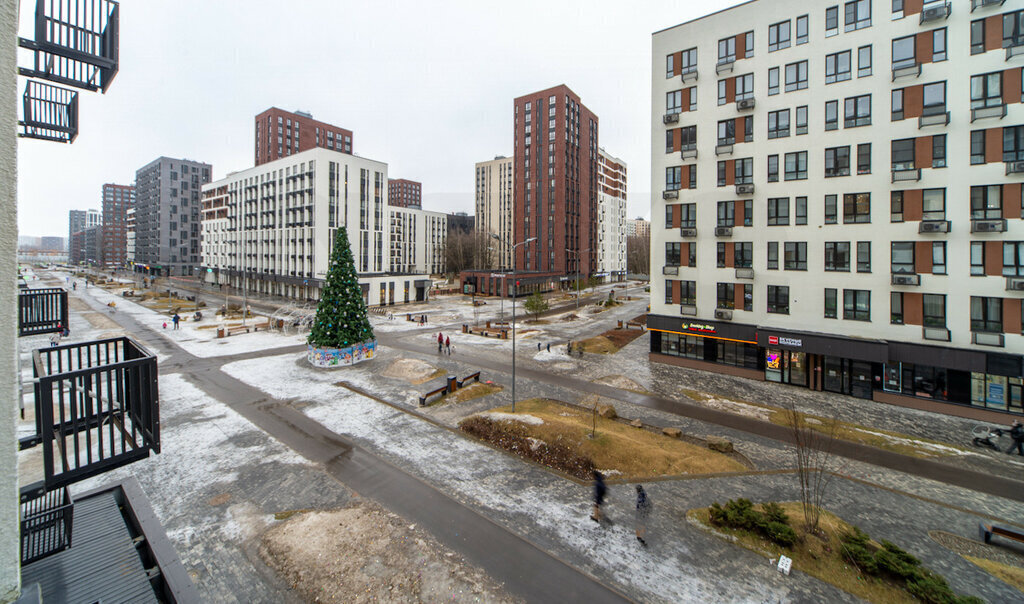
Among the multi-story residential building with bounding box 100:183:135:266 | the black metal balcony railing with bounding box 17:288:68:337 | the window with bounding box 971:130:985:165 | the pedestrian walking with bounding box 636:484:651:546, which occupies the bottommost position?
the pedestrian walking with bounding box 636:484:651:546

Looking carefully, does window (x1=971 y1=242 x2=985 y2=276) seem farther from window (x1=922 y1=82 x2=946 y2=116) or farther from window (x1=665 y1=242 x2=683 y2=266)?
window (x1=665 y1=242 x2=683 y2=266)

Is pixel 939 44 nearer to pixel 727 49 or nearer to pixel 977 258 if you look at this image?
pixel 727 49

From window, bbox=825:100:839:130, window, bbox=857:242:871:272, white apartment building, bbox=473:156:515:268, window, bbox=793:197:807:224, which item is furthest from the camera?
white apartment building, bbox=473:156:515:268

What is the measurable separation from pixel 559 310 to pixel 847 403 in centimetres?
4186

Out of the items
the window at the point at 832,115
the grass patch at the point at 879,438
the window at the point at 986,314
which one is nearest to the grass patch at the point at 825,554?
the grass patch at the point at 879,438

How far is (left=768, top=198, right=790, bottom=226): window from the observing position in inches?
1116

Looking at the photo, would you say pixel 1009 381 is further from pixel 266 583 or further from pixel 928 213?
pixel 266 583

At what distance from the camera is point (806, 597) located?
1015 centimetres

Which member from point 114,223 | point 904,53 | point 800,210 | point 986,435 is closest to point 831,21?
point 904,53

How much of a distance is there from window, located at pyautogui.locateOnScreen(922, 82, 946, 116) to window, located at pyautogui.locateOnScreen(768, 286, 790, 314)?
1228 centimetres

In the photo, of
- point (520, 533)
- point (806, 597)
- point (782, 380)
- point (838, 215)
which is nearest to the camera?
point (806, 597)

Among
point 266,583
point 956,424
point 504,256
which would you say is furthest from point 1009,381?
point 504,256

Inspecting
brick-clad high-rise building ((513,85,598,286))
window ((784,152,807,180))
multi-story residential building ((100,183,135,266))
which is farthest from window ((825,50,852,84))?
multi-story residential building ((100,183,135,266))

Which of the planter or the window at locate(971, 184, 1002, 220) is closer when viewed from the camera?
the window at locate(971, 184, 1002, 220)
